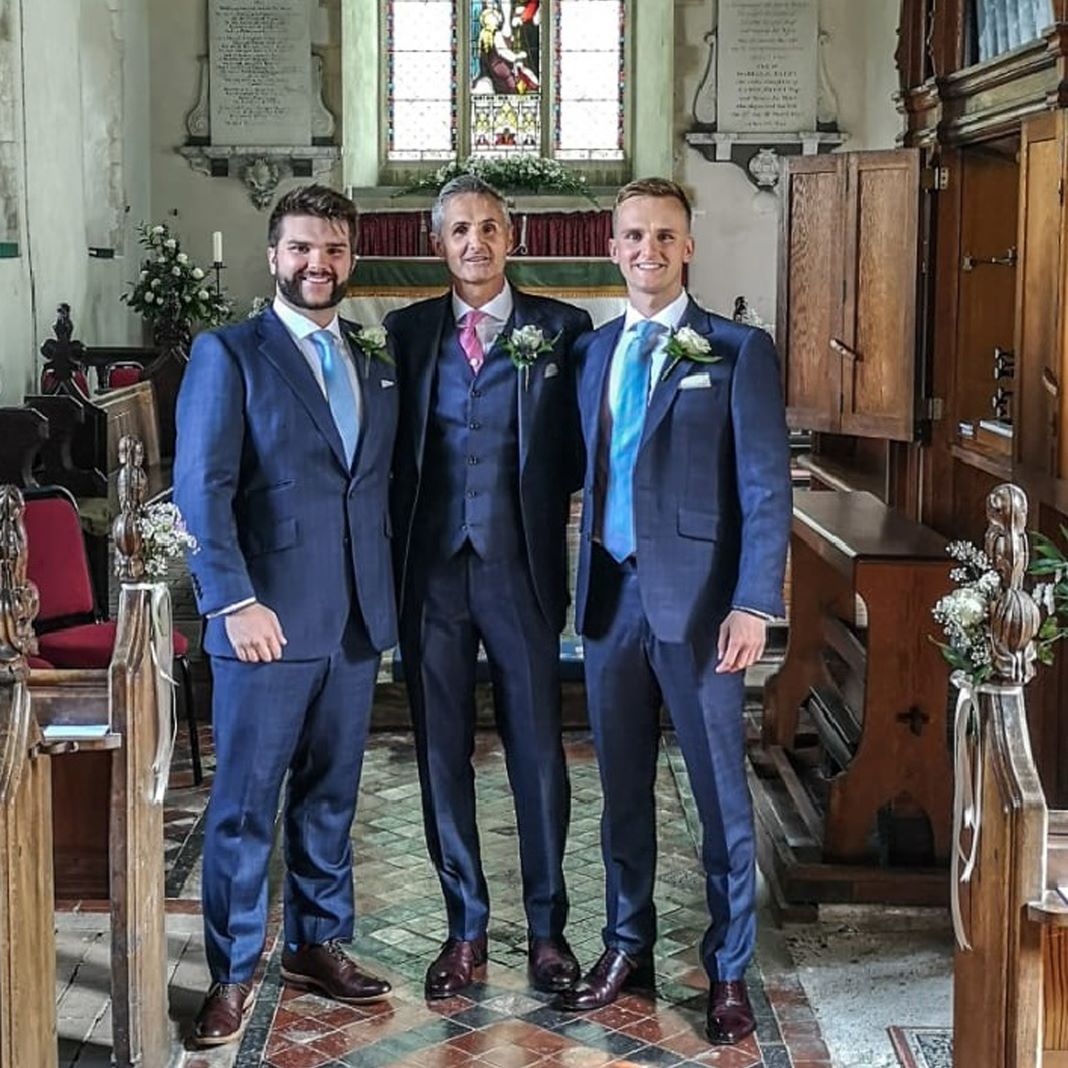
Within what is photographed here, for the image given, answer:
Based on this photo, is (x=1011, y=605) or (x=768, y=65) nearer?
(x=1011, y=605)

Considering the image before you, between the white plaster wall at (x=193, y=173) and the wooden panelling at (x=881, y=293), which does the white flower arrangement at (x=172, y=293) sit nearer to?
the white plaster wall at (x=193, y=173)

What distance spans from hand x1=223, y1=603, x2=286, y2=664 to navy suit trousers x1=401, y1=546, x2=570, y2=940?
1.10ft

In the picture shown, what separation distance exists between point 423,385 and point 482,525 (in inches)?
11.6

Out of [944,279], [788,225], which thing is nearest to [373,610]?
[944,279]

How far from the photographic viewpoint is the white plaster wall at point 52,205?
9172 millimetres

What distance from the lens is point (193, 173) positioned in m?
12.9

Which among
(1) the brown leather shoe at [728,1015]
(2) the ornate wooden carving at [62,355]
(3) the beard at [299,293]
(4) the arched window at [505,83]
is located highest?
(4) the arched window at [505,83]

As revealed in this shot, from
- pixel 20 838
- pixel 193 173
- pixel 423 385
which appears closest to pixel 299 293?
pixel 423 385

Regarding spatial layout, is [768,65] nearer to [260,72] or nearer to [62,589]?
[260,72]

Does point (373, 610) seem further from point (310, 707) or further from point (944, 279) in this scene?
point (944, 279)

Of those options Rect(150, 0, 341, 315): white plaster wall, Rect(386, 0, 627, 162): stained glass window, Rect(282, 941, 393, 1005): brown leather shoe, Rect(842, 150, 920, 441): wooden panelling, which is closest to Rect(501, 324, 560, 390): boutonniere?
Rect(282, 941, 393, 1005): brown leather shoe

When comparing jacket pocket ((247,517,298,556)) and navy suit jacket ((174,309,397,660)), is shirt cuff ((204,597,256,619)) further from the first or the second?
jacket pocket ((247,517,298,556))

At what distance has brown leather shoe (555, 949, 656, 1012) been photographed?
3.59 m

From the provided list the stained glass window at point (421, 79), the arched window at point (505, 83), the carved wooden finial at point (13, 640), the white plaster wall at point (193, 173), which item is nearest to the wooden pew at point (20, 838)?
the carved wooden finial at point (13, 640)
